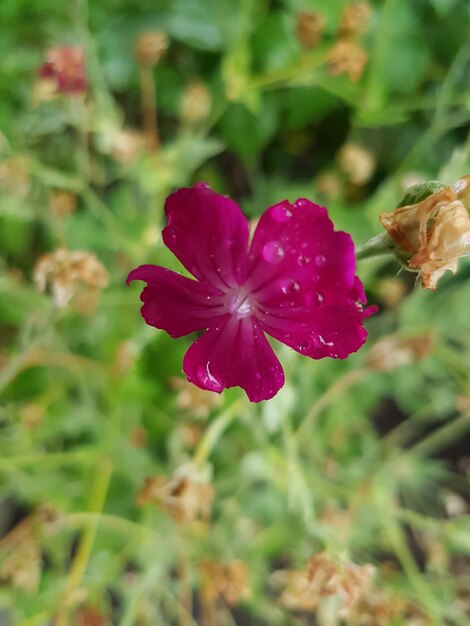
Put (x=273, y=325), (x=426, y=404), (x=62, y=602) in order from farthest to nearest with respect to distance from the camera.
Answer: (x=426, y=404)
(x=62, y=602)
(x=273, y=325)

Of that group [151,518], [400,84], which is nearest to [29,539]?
[151,518]

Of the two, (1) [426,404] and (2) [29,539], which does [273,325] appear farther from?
(1) [426,404]

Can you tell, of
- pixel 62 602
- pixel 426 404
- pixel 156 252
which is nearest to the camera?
pixel 62 602

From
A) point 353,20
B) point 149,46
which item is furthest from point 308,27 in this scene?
point 149,46

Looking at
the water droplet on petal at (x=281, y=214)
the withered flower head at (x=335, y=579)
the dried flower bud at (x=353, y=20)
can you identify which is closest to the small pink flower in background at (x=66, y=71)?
the dried flower bud at (x=353, y=20)

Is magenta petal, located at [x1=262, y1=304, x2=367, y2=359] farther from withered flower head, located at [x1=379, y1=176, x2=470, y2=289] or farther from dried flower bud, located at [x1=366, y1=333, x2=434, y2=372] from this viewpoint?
dried flower bud, located at [x1=366, y1=333, x2=434, y2=372]

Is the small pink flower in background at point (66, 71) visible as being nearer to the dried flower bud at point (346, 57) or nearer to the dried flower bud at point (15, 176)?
the dried flower bud at point (15, 176)

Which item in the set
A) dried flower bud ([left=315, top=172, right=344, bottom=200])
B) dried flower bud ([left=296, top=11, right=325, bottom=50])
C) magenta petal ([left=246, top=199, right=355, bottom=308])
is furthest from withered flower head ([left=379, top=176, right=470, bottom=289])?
dried flower bud ([left=315, top=172, right=344, bottom=200])
